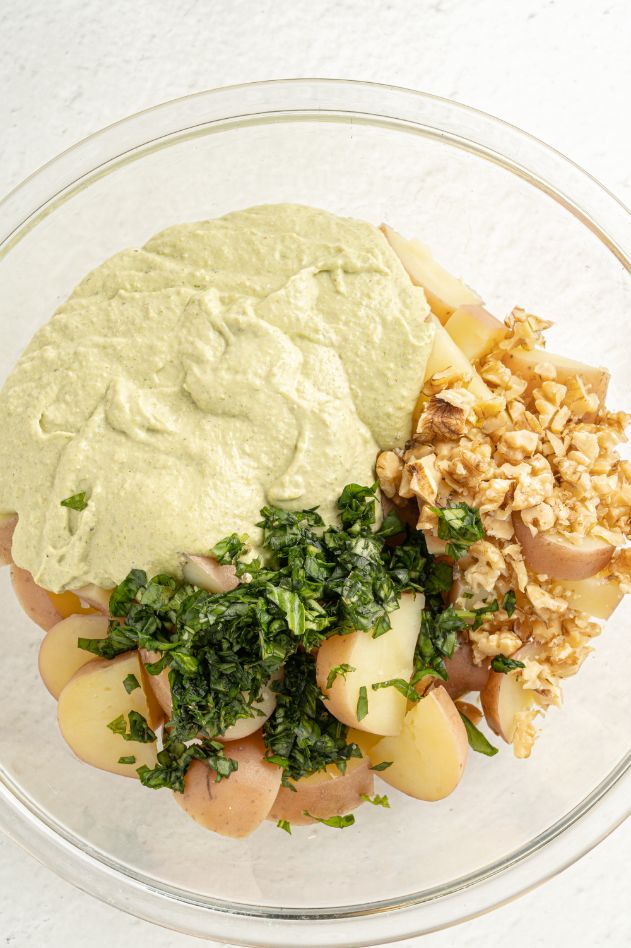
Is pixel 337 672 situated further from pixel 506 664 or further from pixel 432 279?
pixel 432 279

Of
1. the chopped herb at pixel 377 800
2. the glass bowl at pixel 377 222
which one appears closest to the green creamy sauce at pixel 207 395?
the glass bowl at pixel 377 222

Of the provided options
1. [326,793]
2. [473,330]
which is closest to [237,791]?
[326,793]

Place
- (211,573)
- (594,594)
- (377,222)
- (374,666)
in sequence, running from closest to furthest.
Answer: (211,573), (374,666), (594,594), (377,222)

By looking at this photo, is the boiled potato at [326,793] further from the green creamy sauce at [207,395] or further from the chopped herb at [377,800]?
the green creamy sauce at [207,395]

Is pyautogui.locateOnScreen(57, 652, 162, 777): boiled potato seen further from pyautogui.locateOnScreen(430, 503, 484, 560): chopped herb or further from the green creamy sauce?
pyautogui.locateOnScreen(430, 503, 484, 560): chopped herb

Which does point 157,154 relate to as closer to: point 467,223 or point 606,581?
point 467,223
